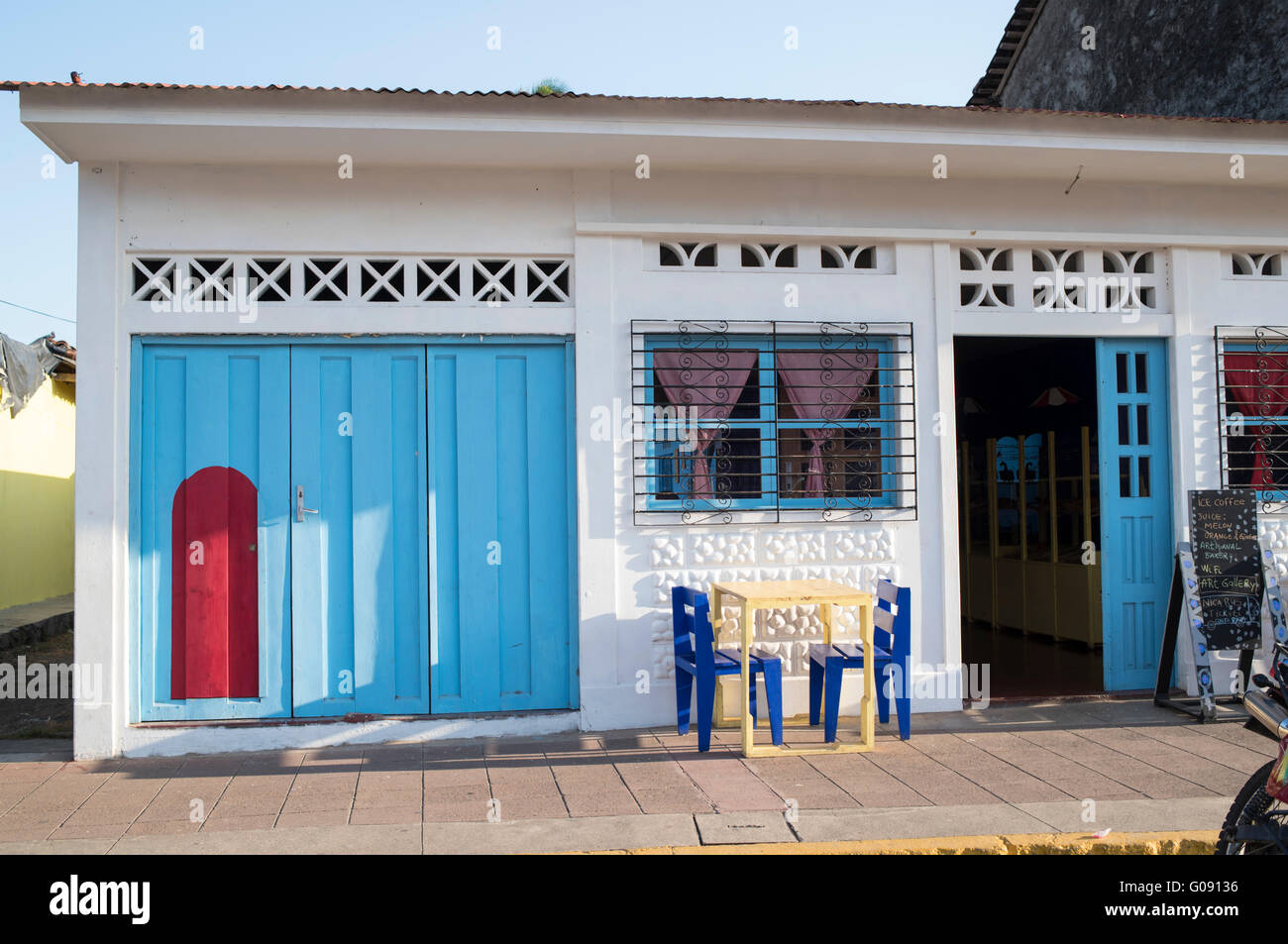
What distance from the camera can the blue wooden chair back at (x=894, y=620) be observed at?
640cm

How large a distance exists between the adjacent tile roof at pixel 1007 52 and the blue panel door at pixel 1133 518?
7.08 metres

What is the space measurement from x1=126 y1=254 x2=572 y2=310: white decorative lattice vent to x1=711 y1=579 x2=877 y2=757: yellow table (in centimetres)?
237

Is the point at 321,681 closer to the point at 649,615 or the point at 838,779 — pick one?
the point at 649,615

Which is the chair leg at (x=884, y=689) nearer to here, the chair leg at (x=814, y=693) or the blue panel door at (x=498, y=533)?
the chair leg at (x=814, y=693)

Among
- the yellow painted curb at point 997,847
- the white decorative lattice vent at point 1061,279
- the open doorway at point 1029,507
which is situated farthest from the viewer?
the open doorway at point 1029,507

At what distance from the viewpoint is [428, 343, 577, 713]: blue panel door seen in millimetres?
6836

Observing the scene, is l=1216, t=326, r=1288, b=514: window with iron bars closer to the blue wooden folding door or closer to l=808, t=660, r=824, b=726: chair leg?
l=808, t=660, r=824, b=726: chair leg

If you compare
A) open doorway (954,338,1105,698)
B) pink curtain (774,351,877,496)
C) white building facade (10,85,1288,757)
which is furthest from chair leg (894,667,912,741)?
open doorway (954,338,1105,698)

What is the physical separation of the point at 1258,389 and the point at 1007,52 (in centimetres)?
756

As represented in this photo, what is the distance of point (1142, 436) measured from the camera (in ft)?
25.8

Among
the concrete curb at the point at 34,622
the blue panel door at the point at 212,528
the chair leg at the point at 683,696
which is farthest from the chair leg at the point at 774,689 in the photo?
the concrete curb at the point at 34,622

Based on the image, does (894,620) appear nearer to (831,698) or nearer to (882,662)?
(882,662)

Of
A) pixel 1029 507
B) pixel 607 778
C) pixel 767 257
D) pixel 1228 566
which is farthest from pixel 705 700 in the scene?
pixel 1029 507

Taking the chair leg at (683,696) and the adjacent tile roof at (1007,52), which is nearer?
the chair leg at (683,696)
